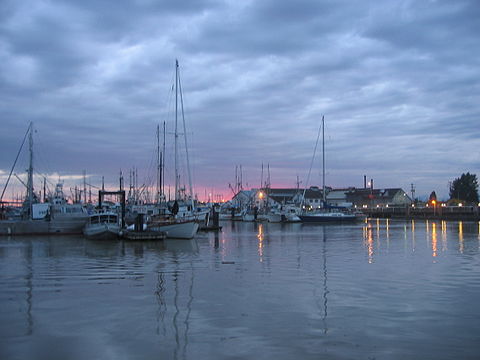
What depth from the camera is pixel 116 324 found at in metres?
13.8

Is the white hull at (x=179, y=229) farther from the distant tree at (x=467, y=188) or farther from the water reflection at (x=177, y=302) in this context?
the distant tree at (x=467, y=188)

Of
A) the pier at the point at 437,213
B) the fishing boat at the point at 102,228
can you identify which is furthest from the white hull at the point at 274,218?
the fishing boat at the point at 102,228

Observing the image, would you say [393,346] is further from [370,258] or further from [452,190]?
[452,190]

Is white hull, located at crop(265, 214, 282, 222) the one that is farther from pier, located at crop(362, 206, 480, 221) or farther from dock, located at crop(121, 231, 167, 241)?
dock, located at crop(121, 231, 167, 241)

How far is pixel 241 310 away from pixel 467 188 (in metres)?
164

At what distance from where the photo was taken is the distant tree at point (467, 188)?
530ft

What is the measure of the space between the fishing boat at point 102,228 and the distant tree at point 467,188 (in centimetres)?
13778

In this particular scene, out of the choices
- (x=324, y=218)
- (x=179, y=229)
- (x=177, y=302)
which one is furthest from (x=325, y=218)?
(x=177, y=302)

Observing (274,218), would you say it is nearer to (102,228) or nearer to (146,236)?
(102,228)

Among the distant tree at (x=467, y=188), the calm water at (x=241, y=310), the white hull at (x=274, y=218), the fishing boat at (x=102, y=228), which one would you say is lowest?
the white hull at (x=274, y=218)

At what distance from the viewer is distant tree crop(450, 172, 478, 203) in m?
162

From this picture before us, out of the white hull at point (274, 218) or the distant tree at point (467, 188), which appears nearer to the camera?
the white hull at point (274, 218)

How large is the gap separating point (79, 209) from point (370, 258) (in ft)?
153

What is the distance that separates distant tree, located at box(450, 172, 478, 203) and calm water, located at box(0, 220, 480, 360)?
5733 inches
